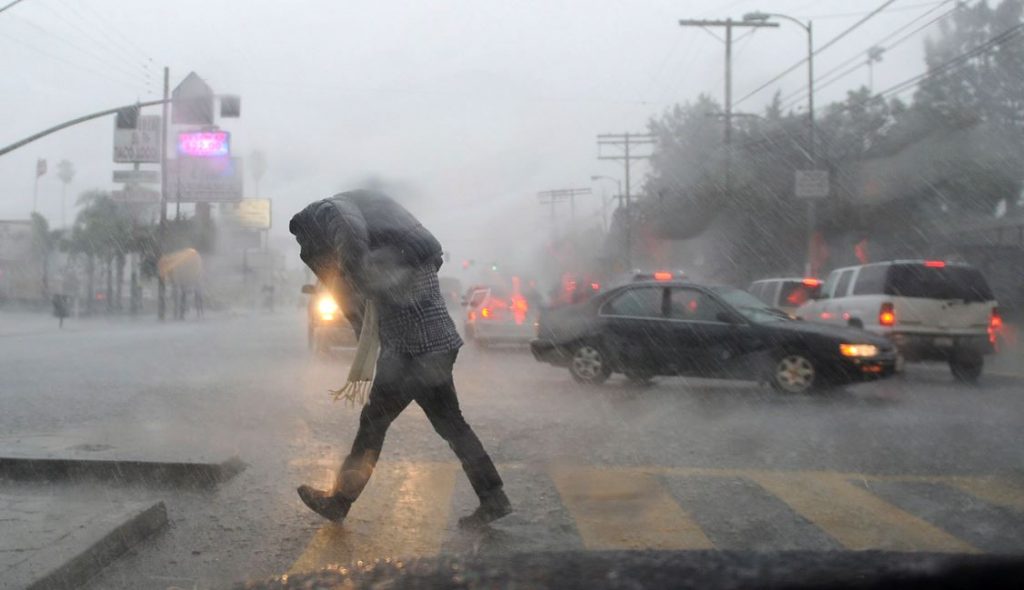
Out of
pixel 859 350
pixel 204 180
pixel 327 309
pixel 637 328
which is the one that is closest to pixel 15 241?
pixel 204 180

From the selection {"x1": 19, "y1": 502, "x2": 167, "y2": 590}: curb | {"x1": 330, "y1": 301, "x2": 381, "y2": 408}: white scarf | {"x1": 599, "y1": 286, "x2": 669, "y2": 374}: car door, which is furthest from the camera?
{"x1": 599, "y1": 286, "x2": 669, "y2": 374}: car door

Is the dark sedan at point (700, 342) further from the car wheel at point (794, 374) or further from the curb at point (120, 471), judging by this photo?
the curb at point (120, 471)

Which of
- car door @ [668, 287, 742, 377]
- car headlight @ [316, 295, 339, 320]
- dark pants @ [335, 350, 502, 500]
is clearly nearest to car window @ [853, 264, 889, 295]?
car door @ [668, 287, 742, 377]

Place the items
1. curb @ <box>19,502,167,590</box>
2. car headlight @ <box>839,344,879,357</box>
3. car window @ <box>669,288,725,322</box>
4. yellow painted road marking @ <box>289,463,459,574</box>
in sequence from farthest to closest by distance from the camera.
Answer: car window @ <box>669,288,725,322</box>
car headlight @ <box>839,344,879,357</box>
yellow painted road marking @ <box>289,463,459,574</box>
curb @ <box>19,502,167,590</box>

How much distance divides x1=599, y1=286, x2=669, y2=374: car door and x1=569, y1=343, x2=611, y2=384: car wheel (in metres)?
0.16

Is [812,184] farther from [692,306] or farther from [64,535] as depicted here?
[64,535]

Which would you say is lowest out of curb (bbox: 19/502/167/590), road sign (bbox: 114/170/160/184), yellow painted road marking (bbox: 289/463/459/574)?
yellow painted road marking (bbox: 289/463/459/574)

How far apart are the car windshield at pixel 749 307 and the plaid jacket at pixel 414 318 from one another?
7055mm

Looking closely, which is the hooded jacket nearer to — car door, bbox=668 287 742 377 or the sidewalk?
the sidewalk

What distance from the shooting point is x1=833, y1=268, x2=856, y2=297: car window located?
14.4 metres

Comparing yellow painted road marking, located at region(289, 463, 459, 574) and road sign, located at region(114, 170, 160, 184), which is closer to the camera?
yellow painted road marking, located at region(289, 463, 459, 574)

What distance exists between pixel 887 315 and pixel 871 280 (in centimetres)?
80

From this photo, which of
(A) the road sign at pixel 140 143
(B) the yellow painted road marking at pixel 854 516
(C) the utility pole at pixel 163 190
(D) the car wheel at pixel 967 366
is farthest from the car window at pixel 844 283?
(A) the road sign at pixel 140 143

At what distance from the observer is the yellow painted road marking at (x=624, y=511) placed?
4496 millimetres
